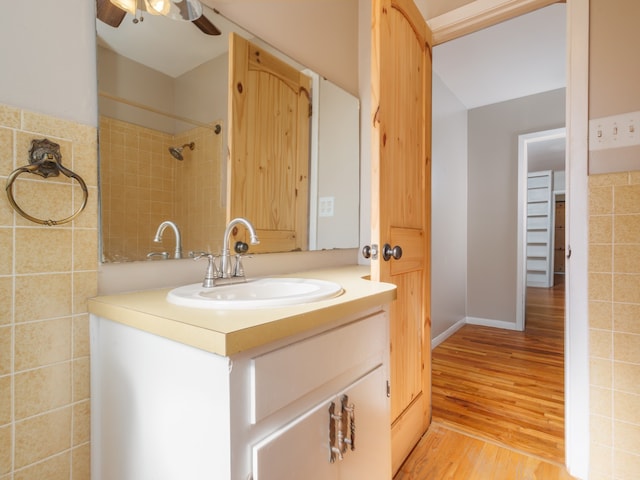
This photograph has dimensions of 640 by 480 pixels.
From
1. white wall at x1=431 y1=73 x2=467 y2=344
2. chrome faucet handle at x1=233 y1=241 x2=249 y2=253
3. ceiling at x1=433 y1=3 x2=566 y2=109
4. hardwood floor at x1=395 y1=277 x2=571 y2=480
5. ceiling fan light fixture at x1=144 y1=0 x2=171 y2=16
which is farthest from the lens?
white wall at x1=431 y1=73 x2=467 y2=344

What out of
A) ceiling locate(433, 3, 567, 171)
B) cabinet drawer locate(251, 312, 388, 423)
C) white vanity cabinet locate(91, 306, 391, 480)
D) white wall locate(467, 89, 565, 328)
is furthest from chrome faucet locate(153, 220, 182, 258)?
white wall locate(467, 89, 565, 328)

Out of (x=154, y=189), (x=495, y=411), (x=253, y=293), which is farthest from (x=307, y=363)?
(x=495, y=411)

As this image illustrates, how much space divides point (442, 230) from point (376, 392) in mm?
2234

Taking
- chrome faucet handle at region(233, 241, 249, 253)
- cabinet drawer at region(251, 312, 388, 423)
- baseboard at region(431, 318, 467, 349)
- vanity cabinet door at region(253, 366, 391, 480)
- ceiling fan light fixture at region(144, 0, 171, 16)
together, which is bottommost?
baseboard at region(431, 318, 467, 349)

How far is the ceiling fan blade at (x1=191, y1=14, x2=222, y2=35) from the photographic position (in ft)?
3.71

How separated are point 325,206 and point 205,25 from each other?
921 millimetres

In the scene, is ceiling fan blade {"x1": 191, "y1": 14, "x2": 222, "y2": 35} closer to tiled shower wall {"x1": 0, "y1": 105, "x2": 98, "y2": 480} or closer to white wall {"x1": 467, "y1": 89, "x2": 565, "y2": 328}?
tiled shower wall {"x1": 0, "y1": 105, "x2": 98, "y2": 480}

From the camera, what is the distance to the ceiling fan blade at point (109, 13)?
0.89 metres

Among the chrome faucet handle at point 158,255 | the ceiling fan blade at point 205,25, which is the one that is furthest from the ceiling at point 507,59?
the chrome faucet handle at point 158,255

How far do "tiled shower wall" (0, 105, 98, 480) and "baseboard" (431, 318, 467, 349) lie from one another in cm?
254

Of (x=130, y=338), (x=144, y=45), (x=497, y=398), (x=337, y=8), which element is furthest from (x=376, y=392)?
(x=337, y=8)

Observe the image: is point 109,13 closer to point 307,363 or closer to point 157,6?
point 157,6

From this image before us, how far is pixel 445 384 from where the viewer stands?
2.15 m

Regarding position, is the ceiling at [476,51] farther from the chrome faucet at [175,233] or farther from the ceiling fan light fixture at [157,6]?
the chrome faucet at [175,233]
